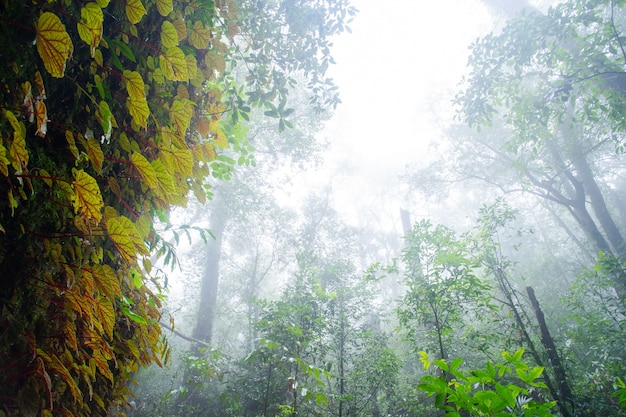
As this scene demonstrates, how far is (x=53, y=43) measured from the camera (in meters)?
0.59

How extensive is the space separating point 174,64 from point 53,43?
365 millimetres

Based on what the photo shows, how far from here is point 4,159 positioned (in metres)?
0.50

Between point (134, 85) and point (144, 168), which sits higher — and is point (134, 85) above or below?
above

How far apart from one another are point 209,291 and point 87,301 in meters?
10.5

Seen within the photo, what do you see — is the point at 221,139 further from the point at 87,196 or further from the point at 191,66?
the point at 87,196

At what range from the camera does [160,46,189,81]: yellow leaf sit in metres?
0.90

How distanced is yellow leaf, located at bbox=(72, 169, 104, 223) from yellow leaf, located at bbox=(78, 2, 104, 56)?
0.95 feet

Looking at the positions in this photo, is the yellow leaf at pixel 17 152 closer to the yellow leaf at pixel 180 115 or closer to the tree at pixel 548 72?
the yellow leaf at pixel 180 115

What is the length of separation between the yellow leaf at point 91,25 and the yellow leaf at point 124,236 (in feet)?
1.28

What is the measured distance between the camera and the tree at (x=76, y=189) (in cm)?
58

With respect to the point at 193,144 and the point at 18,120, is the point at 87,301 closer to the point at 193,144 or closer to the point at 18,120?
the point at 18,120

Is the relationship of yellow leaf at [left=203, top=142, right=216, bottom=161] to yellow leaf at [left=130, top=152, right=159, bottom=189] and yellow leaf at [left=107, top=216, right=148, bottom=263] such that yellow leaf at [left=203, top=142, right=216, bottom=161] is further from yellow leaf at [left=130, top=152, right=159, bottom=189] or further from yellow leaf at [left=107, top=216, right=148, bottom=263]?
yellow leaf at [left=107, top=216, right=148, bottom=263]

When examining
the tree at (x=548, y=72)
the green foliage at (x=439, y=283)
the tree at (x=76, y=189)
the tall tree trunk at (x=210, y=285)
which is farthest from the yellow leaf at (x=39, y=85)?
the tall tree trunk at (x=210, y=285)

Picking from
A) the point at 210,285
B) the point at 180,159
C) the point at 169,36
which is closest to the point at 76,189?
the point at 180,159
